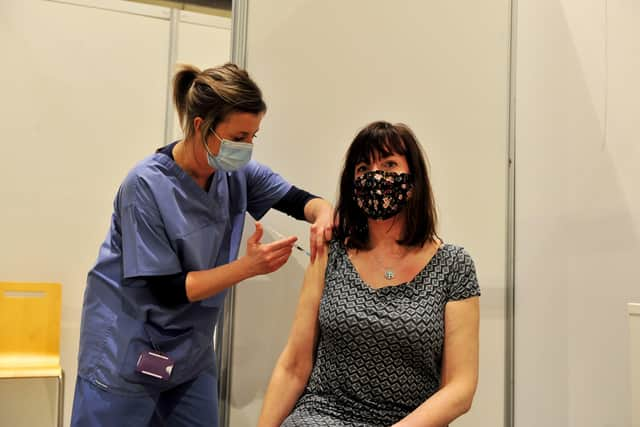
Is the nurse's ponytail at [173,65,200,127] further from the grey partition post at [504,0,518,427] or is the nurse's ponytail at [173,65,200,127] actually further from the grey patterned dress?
the grey partition post at [504,0,518,427]

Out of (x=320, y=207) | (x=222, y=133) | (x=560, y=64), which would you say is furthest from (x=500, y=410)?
(x=222, y=133)

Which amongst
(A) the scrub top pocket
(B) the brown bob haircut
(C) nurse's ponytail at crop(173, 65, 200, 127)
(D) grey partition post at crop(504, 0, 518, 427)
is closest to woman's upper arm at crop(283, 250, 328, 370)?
(B) the brown bob haircut

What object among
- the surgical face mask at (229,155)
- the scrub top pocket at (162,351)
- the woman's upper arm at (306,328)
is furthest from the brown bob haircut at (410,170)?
the scrub top pocket at (162,351)

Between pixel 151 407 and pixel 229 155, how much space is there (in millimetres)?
657

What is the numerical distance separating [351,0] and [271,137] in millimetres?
550

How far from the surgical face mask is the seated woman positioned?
26 centimetres

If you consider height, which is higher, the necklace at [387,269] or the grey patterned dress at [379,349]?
the necklace at [387,269]

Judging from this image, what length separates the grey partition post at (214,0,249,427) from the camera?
194 centimetres

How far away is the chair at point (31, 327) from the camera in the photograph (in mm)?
2549

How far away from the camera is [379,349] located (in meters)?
1.42

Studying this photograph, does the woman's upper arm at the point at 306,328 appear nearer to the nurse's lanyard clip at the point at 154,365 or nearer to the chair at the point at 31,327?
the nurse's lanyard clip at the point at 154,365

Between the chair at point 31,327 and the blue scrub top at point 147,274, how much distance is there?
1093 millimetres

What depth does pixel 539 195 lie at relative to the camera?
2.23 m

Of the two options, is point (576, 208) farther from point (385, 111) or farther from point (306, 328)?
point (306, 328)
